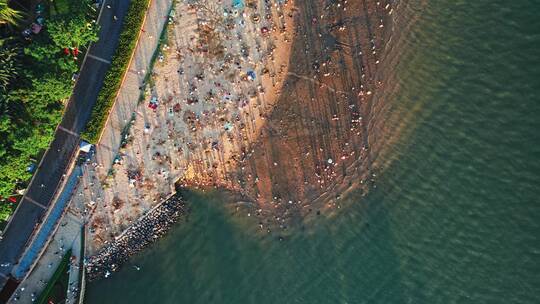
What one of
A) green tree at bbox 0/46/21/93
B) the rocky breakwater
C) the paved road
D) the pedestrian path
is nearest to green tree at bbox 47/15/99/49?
the paved road

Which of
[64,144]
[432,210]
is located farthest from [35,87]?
[432,210]

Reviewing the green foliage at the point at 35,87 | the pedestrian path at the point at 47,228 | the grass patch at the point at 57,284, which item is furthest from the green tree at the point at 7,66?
the grass patch at the point at 57,284

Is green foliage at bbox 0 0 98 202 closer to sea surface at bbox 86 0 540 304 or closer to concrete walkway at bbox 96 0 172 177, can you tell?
concrete walkway at bbox 96 0 172 177

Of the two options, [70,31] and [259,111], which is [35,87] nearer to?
[70,31]

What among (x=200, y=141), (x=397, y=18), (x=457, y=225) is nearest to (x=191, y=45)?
(x=200, y=141)

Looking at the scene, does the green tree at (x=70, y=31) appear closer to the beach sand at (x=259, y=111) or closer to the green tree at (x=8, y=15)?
the green tree at (x=8, y=15)

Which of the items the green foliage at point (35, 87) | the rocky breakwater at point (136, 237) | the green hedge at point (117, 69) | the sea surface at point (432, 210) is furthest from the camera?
the rocky breakwater at point (136, 237)

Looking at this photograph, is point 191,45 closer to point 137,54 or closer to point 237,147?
point 137,54
